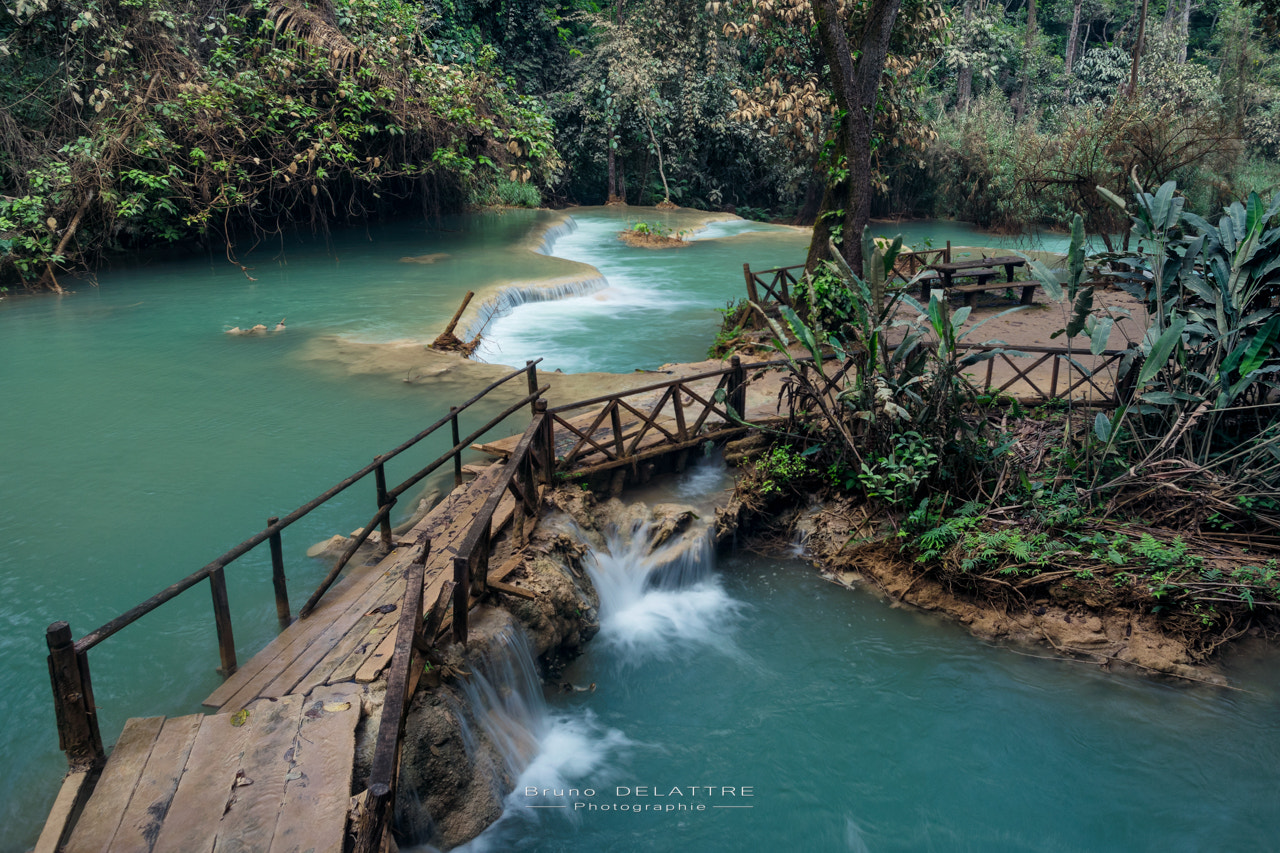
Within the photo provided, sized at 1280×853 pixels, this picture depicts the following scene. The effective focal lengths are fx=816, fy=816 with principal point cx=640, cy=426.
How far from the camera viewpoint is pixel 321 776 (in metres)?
4.21

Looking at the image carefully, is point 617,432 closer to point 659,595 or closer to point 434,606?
point 659,595

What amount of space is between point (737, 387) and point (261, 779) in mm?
6953

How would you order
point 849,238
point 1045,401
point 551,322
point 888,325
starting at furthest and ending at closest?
point 551,322 → point 849,238 → point 1045,401 → point 888,325

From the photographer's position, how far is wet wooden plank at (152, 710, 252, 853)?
380 centimetres

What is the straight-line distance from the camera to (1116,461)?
313 inches

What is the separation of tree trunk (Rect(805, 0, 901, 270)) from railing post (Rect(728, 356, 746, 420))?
3884mm

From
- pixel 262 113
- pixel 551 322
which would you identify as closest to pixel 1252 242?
pixel 551 322

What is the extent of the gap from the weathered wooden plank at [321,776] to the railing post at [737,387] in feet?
20.0

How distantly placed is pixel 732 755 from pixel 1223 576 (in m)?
4.56

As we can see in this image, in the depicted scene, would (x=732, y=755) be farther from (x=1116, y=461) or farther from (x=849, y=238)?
(x=849, y=238)

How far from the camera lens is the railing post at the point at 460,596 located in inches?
195

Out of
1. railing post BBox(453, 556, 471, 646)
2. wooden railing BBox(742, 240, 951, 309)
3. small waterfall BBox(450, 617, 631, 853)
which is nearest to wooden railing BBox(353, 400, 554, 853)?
railing post BBox(453, 556, 471, 646)

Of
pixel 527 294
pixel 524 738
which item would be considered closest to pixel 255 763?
pixel 524 738

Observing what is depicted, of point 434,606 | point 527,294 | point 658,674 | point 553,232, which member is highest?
point 553,232
